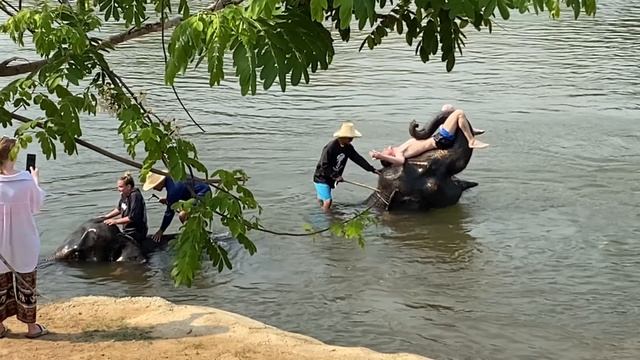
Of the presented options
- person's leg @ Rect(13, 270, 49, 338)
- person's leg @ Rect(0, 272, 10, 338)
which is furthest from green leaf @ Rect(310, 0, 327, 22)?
person's leg @ Rect(0, 272, 10, 338)

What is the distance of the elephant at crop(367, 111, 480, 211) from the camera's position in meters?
13.3

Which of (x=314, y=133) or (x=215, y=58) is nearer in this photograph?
(x=215, y=58)

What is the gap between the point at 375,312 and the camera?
393 inches

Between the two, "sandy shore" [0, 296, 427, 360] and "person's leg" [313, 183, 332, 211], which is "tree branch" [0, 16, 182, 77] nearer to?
"sandy shore" [0, 296, 427, 360]

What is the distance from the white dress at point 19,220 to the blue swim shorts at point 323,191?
600 cm

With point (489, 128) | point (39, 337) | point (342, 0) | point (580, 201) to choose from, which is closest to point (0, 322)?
point (39, 337)

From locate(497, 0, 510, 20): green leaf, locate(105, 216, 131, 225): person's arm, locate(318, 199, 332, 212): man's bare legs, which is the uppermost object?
locate(497, 0, 510, 20): green leaf

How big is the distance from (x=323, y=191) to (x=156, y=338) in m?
5.84

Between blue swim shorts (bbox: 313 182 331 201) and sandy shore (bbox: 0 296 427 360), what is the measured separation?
15.6ft

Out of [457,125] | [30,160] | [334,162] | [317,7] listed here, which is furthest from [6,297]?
[457,125]

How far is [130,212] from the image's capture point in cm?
1109

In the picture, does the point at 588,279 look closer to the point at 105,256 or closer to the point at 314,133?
the point at 105,256

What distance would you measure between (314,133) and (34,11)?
12.8m

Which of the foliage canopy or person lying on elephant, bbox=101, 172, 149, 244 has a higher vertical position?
the foliage canopy
